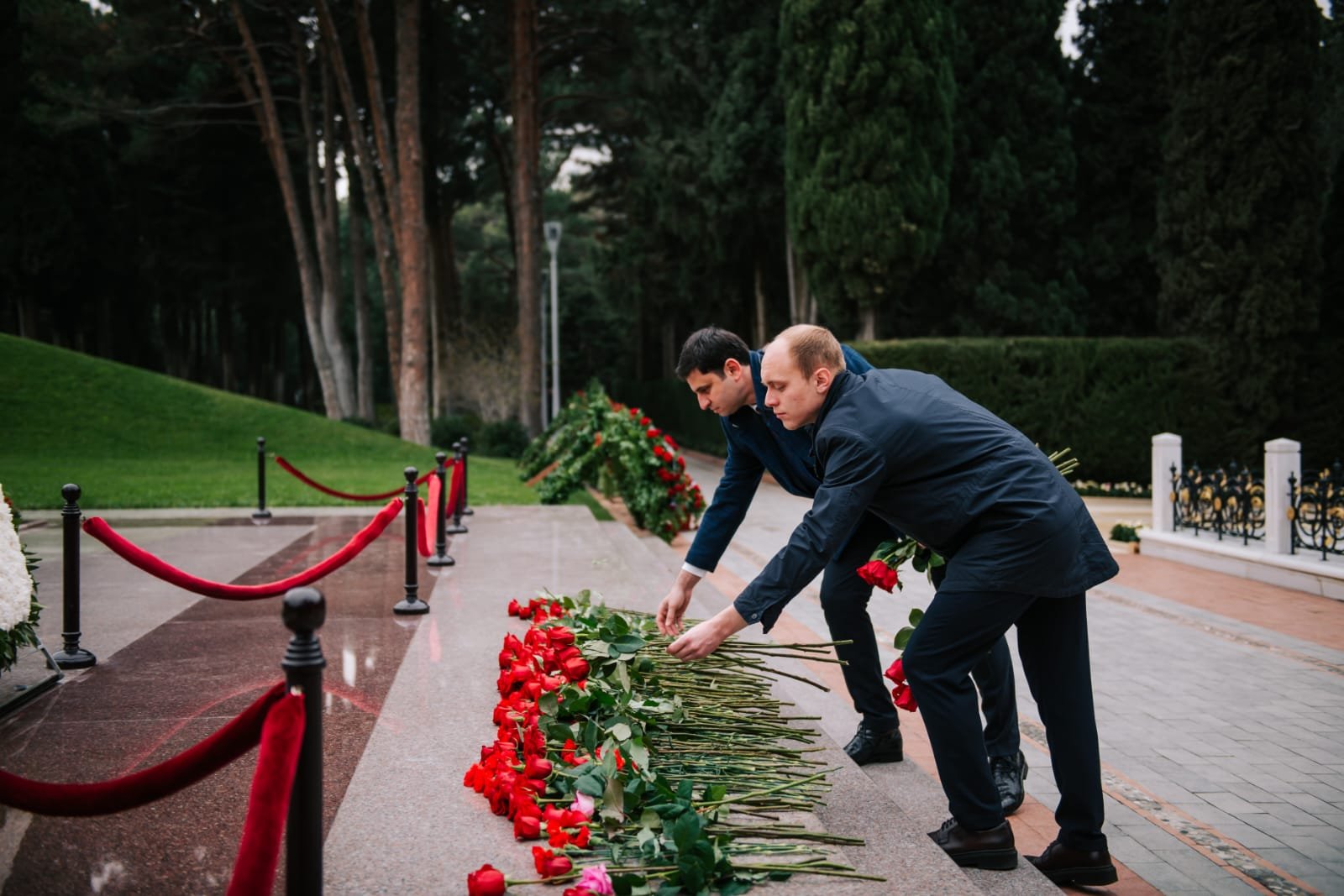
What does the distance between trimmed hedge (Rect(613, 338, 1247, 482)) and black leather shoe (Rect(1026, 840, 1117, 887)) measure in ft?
55.1

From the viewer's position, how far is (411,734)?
13.3 ft

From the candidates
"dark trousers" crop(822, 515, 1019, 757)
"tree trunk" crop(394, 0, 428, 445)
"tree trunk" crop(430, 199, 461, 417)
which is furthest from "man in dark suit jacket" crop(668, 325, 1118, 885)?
"tree trunk" crop(430, 199, 461, 417)

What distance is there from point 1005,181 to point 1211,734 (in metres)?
20.0

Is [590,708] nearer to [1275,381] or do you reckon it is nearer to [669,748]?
[669,748]

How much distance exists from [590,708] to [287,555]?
21.3 feet

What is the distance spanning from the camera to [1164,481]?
36.9 ft

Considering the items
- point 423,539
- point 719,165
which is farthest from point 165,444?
point 719,165

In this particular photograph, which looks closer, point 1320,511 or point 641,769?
point 641,769

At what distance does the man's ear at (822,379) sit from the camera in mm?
3301

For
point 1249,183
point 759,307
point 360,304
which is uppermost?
point 1249,183

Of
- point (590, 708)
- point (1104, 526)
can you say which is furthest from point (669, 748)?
point (1104, 526)

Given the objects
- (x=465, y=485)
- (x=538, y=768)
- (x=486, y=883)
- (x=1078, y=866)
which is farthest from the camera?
(x=465, y=485)

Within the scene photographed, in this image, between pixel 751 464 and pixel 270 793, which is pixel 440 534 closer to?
pixel 751 464

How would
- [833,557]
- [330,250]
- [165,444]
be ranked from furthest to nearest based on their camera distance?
[330,250], [165,444], [833,557]
